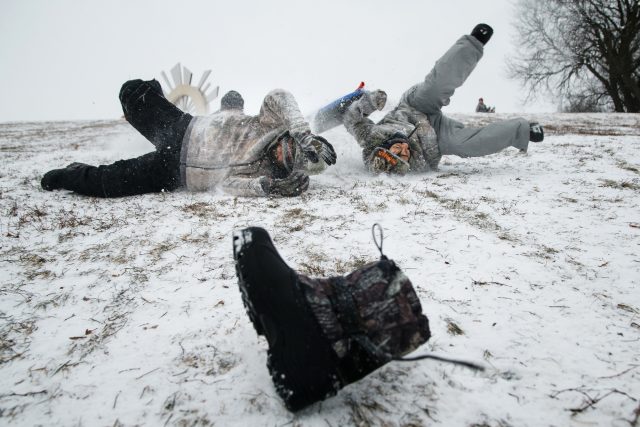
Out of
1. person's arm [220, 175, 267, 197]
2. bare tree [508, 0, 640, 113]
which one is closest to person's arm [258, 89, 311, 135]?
person's arm [220, 175, 267, 197]

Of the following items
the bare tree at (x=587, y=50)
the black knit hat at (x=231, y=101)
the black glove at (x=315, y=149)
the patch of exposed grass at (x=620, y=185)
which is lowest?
the patch of exposed grass at (x=620, y=185)

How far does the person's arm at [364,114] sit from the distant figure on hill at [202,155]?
1.15 metres

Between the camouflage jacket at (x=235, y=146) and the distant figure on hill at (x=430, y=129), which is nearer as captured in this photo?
the camouflage jacket at (x=235, y=146)

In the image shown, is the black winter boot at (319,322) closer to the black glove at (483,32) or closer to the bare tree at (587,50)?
the black glove at (483,32)

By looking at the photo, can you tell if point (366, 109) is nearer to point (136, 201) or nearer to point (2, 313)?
point (136, 201)

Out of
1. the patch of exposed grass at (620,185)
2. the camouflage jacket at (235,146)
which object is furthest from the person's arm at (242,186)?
the patch of exposed grass at (620,185)

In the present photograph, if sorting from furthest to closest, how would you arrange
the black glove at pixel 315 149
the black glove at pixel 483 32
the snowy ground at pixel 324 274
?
the black glove at pixel 483 32
the black glove at pixel 315 149
the snowy ground at pixel 324 274

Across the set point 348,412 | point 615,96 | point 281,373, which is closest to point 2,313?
point 281,373

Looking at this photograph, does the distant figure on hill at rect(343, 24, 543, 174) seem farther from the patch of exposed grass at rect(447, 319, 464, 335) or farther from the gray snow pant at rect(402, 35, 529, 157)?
the patch of exposed grass at rect(447, 319, 464, 335)

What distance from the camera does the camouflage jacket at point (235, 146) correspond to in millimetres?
3191

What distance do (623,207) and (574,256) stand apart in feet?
3.81

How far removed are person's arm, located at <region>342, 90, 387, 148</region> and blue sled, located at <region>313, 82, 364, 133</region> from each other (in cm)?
13

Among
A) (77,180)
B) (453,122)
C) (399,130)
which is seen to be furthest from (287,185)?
(453,122)

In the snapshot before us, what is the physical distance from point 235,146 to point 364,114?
5.72 feet
